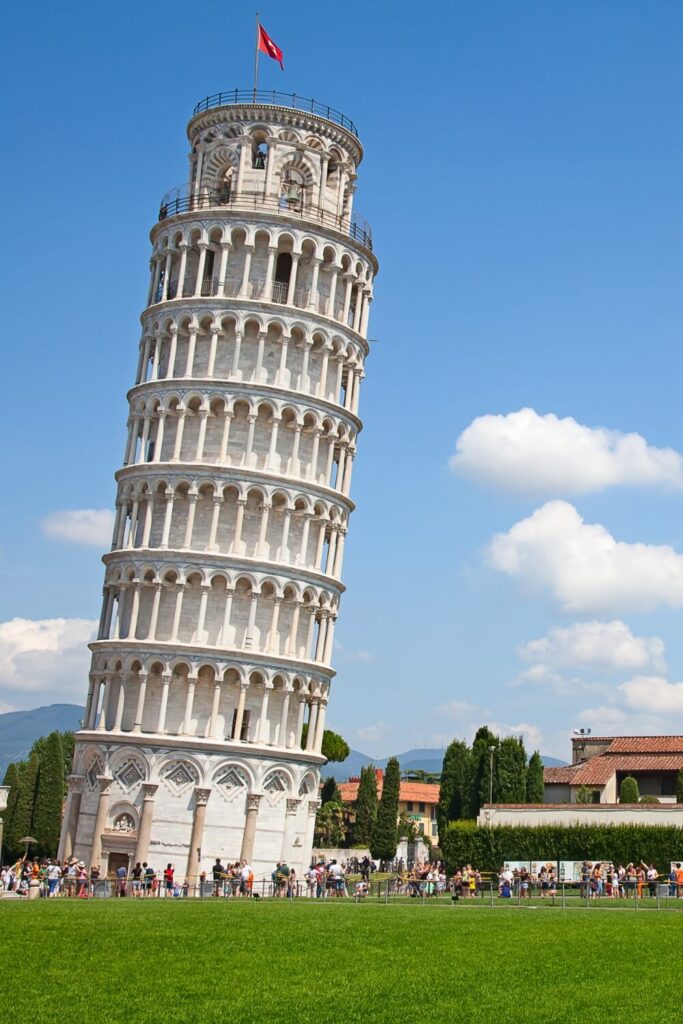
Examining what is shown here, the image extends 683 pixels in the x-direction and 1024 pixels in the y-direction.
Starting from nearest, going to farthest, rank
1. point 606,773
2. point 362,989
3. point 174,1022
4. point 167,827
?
point 174,1022 < point 362,989 < point 167,827 < point 606,773

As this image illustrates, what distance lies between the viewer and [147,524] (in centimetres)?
6469

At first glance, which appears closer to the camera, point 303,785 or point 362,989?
point 362,989

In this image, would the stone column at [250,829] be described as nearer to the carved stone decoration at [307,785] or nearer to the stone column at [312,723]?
the carved stone decoration at [307,785]

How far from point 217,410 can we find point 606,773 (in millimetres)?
37781

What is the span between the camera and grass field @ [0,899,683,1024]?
22.2m

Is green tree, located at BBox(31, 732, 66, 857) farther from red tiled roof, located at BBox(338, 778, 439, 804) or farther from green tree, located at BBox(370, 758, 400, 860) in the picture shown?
red tiled roof, located at BBox(338, 778, 439, 804)

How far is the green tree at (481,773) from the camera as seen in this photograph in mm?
75000

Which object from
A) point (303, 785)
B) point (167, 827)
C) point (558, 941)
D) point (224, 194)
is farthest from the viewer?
point (224, 194)

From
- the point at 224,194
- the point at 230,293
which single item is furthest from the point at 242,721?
the point at 224,194

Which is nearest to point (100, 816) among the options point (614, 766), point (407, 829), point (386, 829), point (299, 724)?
point (299, 724)

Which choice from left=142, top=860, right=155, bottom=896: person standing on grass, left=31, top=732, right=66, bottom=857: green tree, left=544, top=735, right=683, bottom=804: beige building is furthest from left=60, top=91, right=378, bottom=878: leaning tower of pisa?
left=31, top=732, right=66, bottom=857: green tree

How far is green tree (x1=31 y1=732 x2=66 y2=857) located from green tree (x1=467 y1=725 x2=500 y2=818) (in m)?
31.7

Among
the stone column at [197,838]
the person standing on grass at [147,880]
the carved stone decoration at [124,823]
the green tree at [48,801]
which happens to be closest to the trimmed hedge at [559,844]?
the stone column at [197,838]

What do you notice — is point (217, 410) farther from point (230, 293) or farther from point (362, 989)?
point (362, 989)
